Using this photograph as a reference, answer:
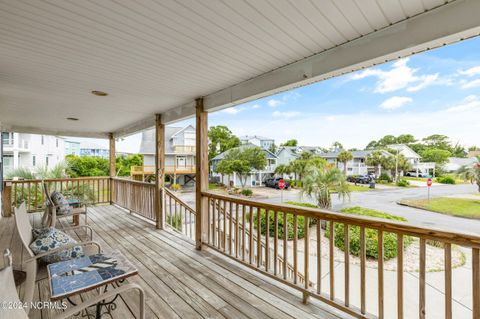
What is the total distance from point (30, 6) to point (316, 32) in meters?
2.05

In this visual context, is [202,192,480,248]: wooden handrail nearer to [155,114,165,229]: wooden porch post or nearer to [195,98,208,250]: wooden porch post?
[195,98,208,250]: wooden porch post

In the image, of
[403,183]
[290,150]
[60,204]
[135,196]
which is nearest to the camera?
[403,183]

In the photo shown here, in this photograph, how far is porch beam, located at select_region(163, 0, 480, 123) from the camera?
1526 mm

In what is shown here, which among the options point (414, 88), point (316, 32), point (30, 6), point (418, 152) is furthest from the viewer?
point (414, 88)

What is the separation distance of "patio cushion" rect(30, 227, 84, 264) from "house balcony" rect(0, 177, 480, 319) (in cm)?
59

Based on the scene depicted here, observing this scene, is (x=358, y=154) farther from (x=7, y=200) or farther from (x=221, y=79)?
(x=7, y=200)

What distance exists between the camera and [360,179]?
274 cm

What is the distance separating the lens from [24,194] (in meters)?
6.48

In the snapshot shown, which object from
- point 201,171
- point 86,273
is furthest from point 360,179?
point 86,273

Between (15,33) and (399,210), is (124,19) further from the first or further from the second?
(399,210)

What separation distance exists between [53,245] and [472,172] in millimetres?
3407

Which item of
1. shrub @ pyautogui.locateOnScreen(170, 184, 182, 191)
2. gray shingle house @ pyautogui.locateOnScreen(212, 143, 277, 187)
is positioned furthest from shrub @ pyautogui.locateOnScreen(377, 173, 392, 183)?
shrub @ pyautogui.locateOnScreen(170, 184, 182, 191)

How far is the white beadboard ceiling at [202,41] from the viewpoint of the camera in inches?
63.4

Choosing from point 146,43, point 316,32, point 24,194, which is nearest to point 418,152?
point 316,32
